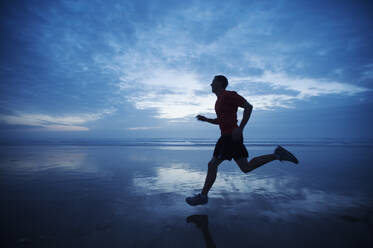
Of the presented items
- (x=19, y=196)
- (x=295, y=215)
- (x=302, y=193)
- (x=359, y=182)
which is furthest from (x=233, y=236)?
(x=359, y=182)

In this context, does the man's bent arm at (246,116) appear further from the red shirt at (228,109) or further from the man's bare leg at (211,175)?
the man's bare leg at (211,175)

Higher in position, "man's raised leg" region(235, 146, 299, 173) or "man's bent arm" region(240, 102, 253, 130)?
"man's bent arm" region(240, 102, 253, 130)

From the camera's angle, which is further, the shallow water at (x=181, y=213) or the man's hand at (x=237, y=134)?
the man's hand at (x=237, y=134)

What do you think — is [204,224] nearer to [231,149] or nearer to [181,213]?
[181,213]

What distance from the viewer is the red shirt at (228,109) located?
305 cm

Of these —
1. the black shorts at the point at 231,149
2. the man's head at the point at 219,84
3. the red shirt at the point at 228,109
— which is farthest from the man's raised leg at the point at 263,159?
the man's head at the point at 219,84

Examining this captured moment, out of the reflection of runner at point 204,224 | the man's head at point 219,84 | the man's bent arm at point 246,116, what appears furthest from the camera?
the man's head at point 219,84

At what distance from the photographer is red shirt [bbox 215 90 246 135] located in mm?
3049

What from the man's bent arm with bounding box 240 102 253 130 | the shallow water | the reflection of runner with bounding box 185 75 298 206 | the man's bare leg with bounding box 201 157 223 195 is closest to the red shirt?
the reflection of runner with bounding box 185 75 298 206

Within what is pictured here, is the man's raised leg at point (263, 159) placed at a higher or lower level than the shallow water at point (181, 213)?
higher

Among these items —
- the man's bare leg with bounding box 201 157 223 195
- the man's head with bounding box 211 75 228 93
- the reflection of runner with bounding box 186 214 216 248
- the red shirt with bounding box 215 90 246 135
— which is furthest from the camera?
the man's head with bounding box 211 75 228 93

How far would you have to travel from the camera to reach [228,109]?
3127mm

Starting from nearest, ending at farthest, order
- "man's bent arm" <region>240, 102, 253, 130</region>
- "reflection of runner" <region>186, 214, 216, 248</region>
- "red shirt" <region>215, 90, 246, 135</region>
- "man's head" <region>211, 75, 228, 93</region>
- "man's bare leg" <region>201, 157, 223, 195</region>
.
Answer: "reflection of runner" <region>186, 214, 216, 248</region>
"man's bent arm" <region>240, 102, 253, 130</region>
"red shirt" <region>215, 90, 246, 135</region>
"man's bare leg" <region>201, 157, 223, 195</region>
"man's head" <region>211, 75, 228, 93</region>

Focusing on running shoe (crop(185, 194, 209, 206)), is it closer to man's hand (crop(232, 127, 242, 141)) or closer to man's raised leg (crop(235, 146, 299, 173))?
man's raised leg (crop(235, 146, 299, 173))
